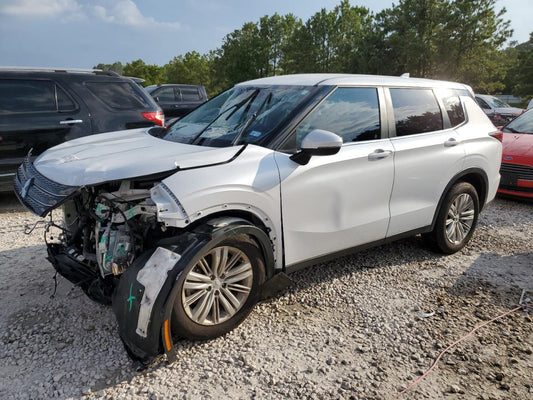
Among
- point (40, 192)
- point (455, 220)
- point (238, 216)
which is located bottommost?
point (455, 220)

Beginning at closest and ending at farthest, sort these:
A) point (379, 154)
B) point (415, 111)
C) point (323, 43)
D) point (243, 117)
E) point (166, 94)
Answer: point (243, 117) → point (379, 154) → point (415, 111) → point (166, 94) → point (323, 43)

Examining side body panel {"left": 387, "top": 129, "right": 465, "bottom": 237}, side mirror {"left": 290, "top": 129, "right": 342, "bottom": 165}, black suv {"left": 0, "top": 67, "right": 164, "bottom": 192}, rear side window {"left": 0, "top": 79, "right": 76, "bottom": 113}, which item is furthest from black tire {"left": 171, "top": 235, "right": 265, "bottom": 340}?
rear side window {"left": 0, "top": 79, "right": 76, "bottom": 113}

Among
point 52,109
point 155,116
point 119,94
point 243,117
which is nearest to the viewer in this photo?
point 243,117

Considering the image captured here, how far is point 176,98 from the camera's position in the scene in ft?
44.4

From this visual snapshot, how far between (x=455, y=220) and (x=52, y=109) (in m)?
5.35

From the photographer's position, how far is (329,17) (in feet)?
134

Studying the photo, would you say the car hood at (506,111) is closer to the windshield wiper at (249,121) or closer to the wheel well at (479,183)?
the wheel well at (479,183)

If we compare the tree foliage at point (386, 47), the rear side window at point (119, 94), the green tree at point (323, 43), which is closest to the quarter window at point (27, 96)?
the rear side window at point (119, 94)

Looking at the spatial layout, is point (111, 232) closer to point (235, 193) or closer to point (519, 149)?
point (235, 193)

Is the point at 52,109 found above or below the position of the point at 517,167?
above

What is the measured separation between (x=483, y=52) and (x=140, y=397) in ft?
108

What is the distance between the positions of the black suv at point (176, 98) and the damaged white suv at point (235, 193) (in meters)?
9.31

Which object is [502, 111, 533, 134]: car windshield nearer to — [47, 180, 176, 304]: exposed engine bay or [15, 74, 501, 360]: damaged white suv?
[15, 74, 501, 360]: damaged white suv

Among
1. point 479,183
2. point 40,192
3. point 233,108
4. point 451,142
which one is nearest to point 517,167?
point 479,183
